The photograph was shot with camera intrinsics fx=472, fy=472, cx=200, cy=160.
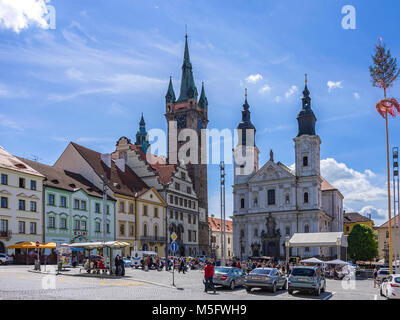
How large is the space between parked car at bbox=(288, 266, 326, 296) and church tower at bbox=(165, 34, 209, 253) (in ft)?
212

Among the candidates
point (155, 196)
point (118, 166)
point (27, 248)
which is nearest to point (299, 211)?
point (155, 196)

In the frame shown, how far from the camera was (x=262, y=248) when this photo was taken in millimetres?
80188

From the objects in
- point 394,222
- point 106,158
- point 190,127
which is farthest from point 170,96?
point 394,222

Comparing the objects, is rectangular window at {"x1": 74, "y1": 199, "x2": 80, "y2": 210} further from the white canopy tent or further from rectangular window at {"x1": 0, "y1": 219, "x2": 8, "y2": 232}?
the white canopy tent

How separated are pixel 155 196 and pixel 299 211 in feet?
83.7

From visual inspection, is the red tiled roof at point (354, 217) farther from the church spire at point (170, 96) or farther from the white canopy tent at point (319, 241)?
the white canopy tent at point (319, 241)

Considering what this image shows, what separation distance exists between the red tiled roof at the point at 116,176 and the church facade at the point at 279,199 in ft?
73.9

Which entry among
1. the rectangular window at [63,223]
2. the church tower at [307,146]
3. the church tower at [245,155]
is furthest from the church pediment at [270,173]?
the rectangular window at [63,223]

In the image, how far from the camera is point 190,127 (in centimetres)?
9969

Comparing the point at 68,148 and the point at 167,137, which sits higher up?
the point at 167,137

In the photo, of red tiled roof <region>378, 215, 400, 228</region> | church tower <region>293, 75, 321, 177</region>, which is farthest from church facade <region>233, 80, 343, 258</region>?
red tiled roof <region>378, 215, 400, 228</region>

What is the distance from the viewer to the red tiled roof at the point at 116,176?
61.1 metres

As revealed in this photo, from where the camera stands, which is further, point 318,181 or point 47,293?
point 318,181
